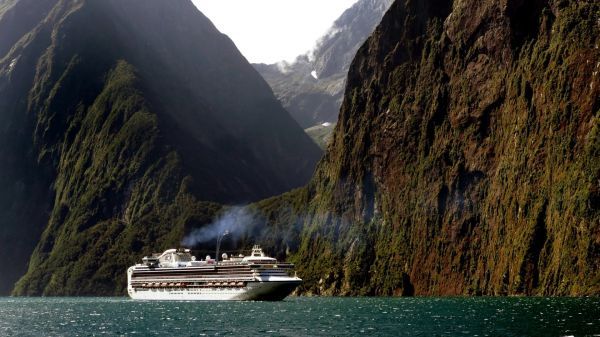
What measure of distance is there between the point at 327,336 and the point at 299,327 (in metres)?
12.1

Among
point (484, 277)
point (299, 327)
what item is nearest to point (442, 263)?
point (484, 277)

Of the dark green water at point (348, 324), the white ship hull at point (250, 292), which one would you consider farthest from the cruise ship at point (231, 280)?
the dark green water at point (348, 324)

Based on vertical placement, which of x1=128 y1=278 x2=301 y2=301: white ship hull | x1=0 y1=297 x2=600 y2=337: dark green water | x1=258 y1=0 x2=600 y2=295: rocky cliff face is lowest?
x1=0 y1=297 x2=600 y2=337: dark green water

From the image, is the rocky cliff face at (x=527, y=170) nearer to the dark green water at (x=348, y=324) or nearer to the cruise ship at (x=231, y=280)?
the cruise ship at (x=231, y=280)

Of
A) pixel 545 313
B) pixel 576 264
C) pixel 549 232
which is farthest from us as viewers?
pixel 549 232

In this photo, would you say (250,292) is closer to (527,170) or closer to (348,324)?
(527,170)

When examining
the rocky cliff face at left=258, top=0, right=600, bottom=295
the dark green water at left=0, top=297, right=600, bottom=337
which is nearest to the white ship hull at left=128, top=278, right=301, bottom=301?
the rocky cliff face at left=258, top=0, right=600, bottom=295

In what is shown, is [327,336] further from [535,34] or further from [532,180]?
[535,34]

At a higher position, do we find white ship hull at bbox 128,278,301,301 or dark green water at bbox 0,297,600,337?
white ship hull at bbox 128,278,301,301

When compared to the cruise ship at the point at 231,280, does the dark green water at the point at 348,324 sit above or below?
below

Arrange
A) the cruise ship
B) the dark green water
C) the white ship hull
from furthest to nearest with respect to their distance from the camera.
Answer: the cruise ship → the white ship hull → the dark green water

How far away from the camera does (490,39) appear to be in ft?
653

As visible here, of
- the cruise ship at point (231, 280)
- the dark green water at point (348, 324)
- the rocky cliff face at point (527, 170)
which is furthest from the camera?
the cruise ship at point (231, 280)

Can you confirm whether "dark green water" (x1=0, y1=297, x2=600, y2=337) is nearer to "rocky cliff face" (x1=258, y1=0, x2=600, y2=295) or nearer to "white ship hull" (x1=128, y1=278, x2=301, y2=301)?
"rocky cliff face" (x1=258, y1=0, x2=600, y2=295)
